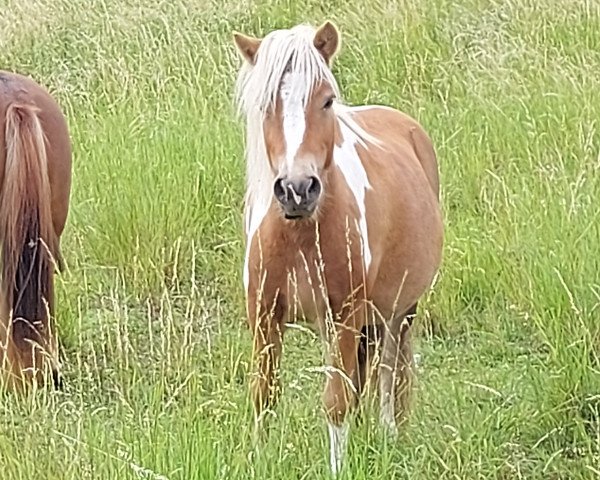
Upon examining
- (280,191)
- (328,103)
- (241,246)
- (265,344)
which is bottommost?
(241,246)

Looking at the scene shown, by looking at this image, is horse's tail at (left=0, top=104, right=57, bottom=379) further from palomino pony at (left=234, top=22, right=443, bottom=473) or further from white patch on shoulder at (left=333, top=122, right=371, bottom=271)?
white patch on shoulder at (left=333, top=122, right=371, bottom=271)

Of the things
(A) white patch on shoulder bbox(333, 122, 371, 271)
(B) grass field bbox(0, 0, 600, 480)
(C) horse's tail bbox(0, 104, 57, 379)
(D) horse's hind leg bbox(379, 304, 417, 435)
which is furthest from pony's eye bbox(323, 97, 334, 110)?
(C) horse's tail bbox(0, 104, 57, 379)

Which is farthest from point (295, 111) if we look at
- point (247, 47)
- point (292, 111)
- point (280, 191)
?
point (247, 47)

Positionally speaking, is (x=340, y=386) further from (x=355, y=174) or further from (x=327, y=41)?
(x=327, y=41)

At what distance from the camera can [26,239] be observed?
13.7 ft

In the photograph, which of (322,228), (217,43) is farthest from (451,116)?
(322,228)

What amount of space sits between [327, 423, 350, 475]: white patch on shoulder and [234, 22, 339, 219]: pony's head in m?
0.65

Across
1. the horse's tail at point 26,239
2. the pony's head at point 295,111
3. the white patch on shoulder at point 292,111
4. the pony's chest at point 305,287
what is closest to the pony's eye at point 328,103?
the pony's head at point 295,111

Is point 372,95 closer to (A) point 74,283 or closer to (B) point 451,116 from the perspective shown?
(B) point 451,116

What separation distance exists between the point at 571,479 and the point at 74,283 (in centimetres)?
259

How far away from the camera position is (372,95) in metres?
7.11

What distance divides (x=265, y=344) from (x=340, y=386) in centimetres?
26

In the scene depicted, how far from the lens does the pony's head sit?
3139 mm

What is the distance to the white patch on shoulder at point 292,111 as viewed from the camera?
3.21m
